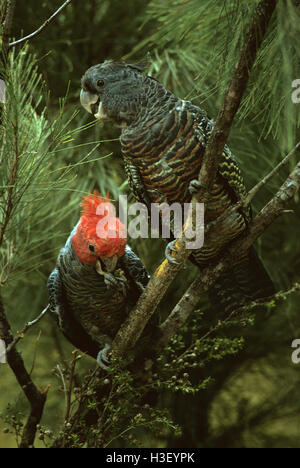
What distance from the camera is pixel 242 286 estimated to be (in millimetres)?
993

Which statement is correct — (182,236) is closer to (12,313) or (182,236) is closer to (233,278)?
(233,278)

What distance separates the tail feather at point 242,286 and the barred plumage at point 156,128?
0.38ft

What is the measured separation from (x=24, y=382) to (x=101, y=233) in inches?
10.7

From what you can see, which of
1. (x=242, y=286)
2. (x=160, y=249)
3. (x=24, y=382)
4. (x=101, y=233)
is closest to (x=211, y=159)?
(x=101, y=233)

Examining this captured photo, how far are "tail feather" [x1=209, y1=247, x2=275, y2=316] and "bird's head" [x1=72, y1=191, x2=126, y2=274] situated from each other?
0.25 m

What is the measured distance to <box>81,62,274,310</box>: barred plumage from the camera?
2.73ft

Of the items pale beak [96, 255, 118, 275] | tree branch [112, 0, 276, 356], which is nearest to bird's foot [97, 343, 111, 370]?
tree branch [112, 0, 276, 356]

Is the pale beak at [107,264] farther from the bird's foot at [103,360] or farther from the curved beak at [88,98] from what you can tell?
the curved beak at [88,98]

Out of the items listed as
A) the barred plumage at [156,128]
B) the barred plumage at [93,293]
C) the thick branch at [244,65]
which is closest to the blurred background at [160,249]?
the barred plumage at [93,293]

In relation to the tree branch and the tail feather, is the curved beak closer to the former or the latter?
the tree branch

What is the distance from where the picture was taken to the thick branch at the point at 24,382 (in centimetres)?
80

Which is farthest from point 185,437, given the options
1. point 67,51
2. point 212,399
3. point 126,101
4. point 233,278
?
point 67,51

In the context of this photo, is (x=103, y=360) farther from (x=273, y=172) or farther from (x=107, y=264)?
(x=273, y=172)
